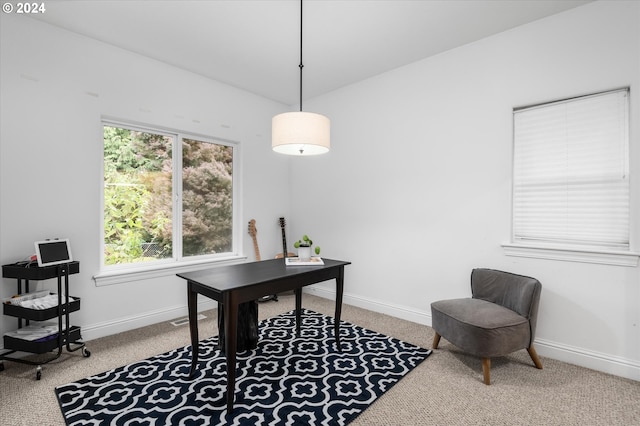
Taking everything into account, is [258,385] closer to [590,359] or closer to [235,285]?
[235,285]

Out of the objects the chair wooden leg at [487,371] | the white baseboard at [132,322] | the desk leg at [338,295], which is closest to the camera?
the chair wooden leg at [487,371]

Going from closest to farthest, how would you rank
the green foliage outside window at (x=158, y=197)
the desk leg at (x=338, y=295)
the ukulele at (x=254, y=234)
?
the desk leg at (x=338, y=295) < the green foliage outside window at (x=158, y=197) < the ukulele at (x=254, y=234)

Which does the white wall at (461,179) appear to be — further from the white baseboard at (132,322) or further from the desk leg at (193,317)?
the desk leg at (193,317)

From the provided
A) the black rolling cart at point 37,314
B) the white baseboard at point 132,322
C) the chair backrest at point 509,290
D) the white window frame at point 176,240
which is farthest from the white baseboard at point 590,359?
the black rolling cart at point 37,314

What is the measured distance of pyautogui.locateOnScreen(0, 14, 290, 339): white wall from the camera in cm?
255

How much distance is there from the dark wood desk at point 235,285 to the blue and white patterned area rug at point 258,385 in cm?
16

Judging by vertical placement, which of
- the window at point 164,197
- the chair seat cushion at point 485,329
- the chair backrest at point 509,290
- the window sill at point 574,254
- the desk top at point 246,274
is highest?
the window at point 164,197

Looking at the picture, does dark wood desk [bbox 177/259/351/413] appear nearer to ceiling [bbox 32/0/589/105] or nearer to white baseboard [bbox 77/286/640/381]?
white baseboard [bbox 77/286/640/381]

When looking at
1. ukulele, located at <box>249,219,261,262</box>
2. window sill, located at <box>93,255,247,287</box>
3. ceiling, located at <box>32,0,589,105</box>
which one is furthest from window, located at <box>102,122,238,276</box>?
ceiling, located at <box>32,0,589,105</box>

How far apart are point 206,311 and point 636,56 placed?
456 centimetres

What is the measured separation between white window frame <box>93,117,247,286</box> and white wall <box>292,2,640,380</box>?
0.97 m

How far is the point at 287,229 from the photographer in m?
4.84

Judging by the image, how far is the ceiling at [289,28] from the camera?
2.49 meters

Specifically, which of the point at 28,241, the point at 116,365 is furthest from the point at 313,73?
the point at 116,365
